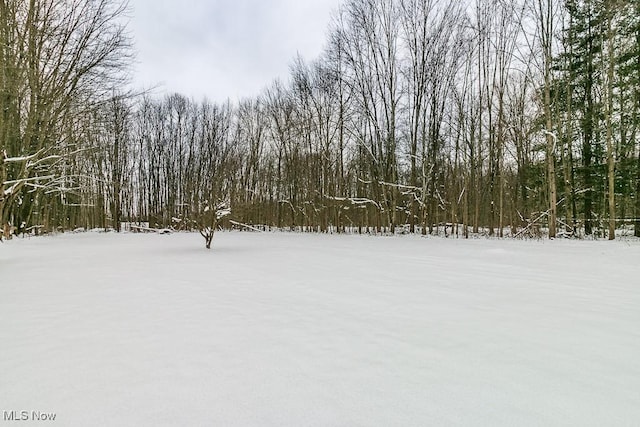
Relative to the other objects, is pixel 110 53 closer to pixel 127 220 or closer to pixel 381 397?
pixel 381 397

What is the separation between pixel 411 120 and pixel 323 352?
1662cm

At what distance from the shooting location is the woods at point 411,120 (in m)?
12.7

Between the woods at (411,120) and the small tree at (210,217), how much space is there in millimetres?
265

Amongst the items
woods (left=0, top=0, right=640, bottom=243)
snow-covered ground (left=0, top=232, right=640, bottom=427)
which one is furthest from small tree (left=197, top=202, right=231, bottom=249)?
snow-covered ground (left=0, top=232, right=640, bottom=427)

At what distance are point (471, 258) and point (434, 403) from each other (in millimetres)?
6999

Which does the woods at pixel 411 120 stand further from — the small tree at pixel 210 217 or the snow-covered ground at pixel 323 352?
the snow-covered ground at pixel 323 352

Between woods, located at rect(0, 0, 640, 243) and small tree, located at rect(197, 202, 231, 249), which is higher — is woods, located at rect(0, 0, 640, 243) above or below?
above

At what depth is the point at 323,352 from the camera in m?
2.54

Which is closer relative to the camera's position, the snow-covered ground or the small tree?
the snow-covered ground

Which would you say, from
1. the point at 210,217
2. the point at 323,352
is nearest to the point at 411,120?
the point at 210,217

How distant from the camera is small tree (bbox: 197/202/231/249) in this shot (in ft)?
35.2

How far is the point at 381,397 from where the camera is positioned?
74.9 inches

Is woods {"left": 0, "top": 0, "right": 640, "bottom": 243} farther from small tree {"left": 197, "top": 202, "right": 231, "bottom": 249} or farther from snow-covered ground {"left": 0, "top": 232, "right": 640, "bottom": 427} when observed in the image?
snow-covered ground {"left": 0, "top": 232, "right": 640, "bottom": 427}

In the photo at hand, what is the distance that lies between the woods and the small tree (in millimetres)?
265
